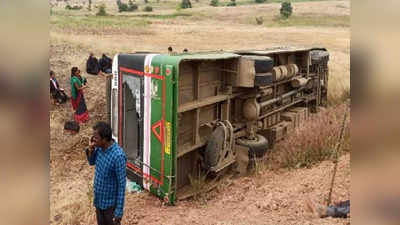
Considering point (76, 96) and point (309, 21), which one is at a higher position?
point (309, 21)

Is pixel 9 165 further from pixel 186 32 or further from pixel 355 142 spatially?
pixel 186 32

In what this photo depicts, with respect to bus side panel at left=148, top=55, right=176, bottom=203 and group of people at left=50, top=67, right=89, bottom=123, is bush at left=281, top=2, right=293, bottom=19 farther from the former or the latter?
bus side panel at left=148, top=55, right=176, bottom=203

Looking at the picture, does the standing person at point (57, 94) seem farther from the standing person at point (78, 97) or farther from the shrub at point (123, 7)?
the shrub at point (123, 7)

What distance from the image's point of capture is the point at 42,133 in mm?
1232

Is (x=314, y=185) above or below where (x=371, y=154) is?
below

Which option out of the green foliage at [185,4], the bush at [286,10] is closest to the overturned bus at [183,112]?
the bush at [286,10]

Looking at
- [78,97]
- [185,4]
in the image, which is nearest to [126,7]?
[185,4]

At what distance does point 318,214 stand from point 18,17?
4.19 metres

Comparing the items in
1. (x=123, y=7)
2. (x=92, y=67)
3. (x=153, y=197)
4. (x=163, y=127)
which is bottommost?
(x=153, y=197)

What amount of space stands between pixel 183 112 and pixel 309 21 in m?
36.6

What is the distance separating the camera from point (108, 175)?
12.3 ft

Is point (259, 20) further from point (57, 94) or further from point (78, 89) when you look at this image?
point (78, 89)

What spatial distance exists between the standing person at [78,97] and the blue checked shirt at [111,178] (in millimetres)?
6673

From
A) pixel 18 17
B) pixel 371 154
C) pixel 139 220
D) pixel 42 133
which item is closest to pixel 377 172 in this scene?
pixel 371 154
